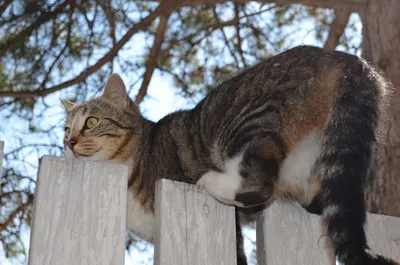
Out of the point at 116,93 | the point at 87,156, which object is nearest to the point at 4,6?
the point at 116,93

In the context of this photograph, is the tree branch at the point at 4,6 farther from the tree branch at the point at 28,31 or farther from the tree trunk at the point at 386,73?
the tree trunk at the point at 386,73

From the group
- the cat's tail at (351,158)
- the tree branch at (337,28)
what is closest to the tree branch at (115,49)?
the tree branch at (337,28)

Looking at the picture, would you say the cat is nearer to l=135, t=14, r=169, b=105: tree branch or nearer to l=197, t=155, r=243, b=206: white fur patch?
l=197, t=155, r=243, b=206: white fur patch

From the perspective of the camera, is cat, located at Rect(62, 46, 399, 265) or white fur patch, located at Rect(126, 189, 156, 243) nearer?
cat, located at Rect(62, 46, 399, 265)

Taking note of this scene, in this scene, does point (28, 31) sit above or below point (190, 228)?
above

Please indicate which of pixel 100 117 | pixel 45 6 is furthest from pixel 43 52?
pixel 100 117

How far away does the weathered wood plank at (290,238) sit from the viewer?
174 centimetres

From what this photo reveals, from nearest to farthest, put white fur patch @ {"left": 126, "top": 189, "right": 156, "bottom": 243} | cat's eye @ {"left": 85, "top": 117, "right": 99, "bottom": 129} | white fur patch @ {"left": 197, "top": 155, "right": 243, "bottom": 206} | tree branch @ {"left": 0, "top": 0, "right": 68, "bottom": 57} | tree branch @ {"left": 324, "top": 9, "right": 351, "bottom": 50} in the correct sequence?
white fur patch @ {"left": 197, "top": 155, "right": 243, "bottom": 206}
white fur patch @ {"left": 126, "top": 189, "right": 156, "bottom": 243}
cat's eye @ {"left": 85, "top": 117, "right": 99, "bottom": 129}
tree branch @ {"left": 0, "top": 0, "right": 68, "bottom": 57}
tree branch @ {"left": 324, "top": 9, "right": 351, "bottom": 50}

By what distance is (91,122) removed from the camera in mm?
2949

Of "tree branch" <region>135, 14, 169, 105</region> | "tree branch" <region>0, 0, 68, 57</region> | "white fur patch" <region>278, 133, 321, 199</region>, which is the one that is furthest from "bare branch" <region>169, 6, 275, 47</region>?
"white fur patch" <region>278, 133, 321, 199</region>

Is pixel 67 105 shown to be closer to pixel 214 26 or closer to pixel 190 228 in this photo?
pixel 214 26

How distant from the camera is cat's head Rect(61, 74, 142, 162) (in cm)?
283

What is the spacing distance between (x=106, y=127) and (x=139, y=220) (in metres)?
0.58

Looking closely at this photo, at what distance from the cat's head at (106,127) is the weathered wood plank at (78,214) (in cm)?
124
